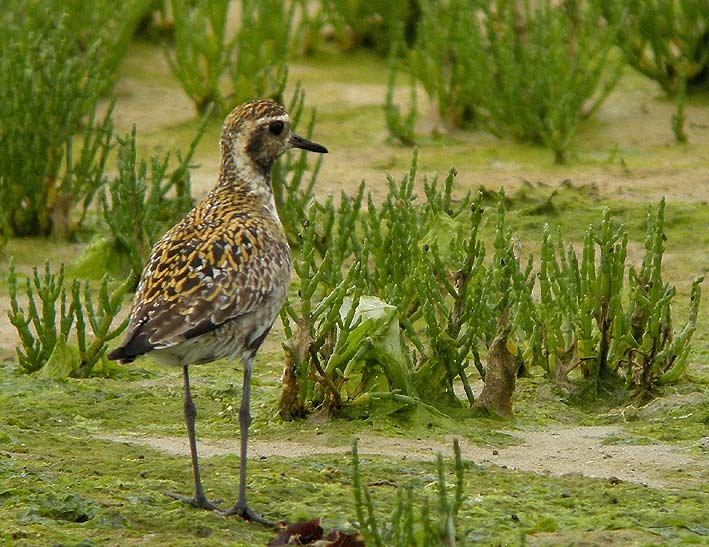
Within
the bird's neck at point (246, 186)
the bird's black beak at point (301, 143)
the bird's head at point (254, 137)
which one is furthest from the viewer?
the bird's black beak at point (301, 143)

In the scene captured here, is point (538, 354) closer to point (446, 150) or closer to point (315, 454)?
point (315, 454)

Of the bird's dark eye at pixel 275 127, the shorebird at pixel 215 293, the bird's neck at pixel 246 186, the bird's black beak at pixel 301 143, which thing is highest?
the bird's dark eye at pixel 275 127

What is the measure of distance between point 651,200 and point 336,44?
4.60 metres

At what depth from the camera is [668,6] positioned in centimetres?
Answer: 1176

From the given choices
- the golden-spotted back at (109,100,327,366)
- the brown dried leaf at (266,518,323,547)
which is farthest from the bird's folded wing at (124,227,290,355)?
the brown dried leaf at (266,518,323,547)

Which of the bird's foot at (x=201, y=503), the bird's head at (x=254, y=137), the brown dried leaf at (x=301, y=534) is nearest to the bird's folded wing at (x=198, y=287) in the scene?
the bird's foot at (x=201, y=503)

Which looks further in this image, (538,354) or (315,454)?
(538,354)

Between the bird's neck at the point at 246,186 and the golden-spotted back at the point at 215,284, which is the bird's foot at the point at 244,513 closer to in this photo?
the golden-spotted back at the point at 215,284

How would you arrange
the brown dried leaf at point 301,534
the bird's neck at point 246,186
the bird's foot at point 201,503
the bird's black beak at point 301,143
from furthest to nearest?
the bird's black beak at point 301,143, the bird's neck at point 246,186, the bird's foot at point 201,503, the brown dried leaf at point 301,534

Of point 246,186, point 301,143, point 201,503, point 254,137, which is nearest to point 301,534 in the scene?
point 201,503

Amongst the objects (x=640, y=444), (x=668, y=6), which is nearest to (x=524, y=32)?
(x=668, y=6)

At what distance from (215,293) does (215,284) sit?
0.05 m

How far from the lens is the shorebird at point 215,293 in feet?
17.3

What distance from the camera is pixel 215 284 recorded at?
546 cm
